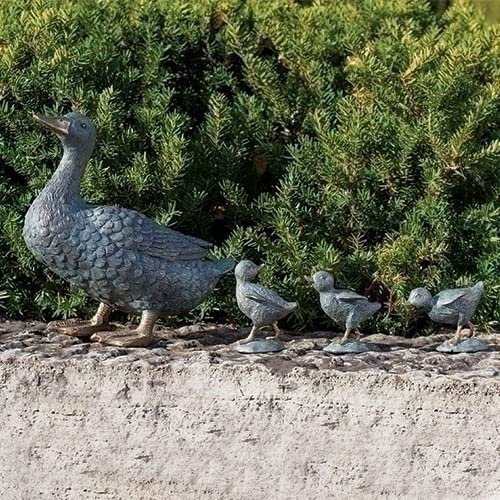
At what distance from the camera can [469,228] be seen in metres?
3.51

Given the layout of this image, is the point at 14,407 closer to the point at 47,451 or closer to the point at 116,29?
the point at 47,451

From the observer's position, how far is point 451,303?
305 cm

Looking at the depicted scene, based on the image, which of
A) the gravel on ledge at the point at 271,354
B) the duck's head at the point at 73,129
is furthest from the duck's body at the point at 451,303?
the duck's head at the point at 73,129

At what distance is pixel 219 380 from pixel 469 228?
1.08 m

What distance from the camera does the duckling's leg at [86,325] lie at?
3.22 metres

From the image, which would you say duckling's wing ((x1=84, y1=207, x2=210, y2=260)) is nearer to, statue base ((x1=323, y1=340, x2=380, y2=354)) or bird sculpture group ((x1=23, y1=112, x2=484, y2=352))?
bird sculpture group ((x1=23, y1=112, x2=484, y2=352))

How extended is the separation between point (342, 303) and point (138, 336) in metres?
0.59

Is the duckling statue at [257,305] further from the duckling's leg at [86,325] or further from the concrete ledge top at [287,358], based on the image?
the duckling's leg at [86,325]

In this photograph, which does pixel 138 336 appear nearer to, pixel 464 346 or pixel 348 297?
pixel 348 297

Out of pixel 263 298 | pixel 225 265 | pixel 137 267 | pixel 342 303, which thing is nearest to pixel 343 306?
pixel 342 303

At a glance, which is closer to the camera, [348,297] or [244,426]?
[244,426]

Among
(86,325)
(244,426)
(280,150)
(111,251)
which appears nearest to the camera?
(244,426)

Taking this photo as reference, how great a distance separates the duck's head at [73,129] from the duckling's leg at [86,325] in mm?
496

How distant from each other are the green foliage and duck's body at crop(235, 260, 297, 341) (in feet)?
1.19
